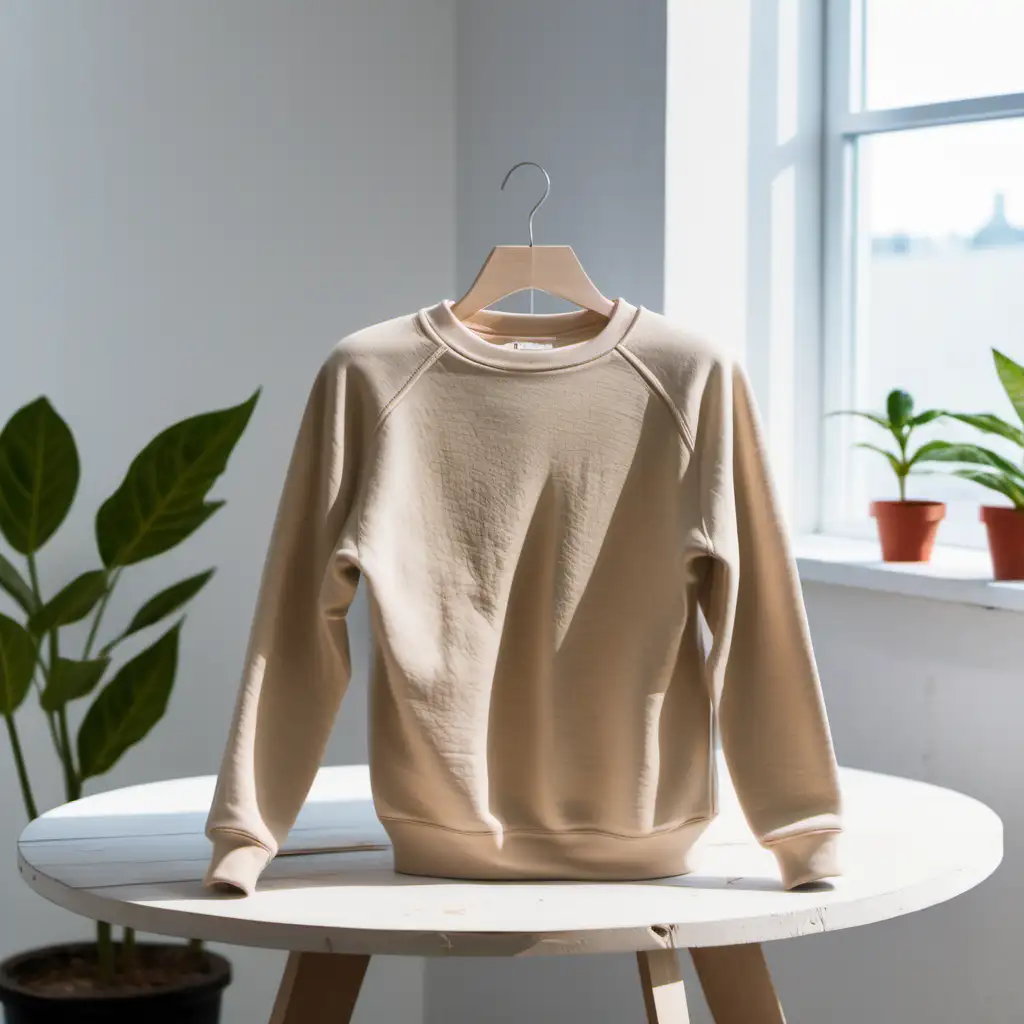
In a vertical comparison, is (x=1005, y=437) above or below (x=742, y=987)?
above

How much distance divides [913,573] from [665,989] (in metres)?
0.77

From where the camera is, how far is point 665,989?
105cm

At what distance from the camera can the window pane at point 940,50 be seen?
71.7 inches

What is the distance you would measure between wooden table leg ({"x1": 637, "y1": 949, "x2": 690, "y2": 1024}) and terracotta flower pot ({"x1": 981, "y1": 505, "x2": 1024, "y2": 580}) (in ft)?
2.40

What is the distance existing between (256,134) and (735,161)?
74cm

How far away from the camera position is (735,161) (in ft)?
6.29

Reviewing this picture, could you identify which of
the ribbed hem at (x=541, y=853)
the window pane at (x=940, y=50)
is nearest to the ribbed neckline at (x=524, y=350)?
the ribbed hem at (x=541, y=853)

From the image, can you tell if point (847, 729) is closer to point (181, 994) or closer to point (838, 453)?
point (838, 453)

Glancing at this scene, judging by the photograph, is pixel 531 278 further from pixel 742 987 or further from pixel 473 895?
pixel 742 987

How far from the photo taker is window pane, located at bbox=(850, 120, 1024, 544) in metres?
1.85

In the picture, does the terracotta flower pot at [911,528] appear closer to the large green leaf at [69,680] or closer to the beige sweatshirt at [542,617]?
the beige sweatshirt at [542,617]

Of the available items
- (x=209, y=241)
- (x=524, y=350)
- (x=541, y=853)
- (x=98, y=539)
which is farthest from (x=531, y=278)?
(x=209, y=241)

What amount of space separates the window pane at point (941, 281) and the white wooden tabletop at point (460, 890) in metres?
0.73

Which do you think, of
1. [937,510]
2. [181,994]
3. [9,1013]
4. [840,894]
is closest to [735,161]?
[937,510]
